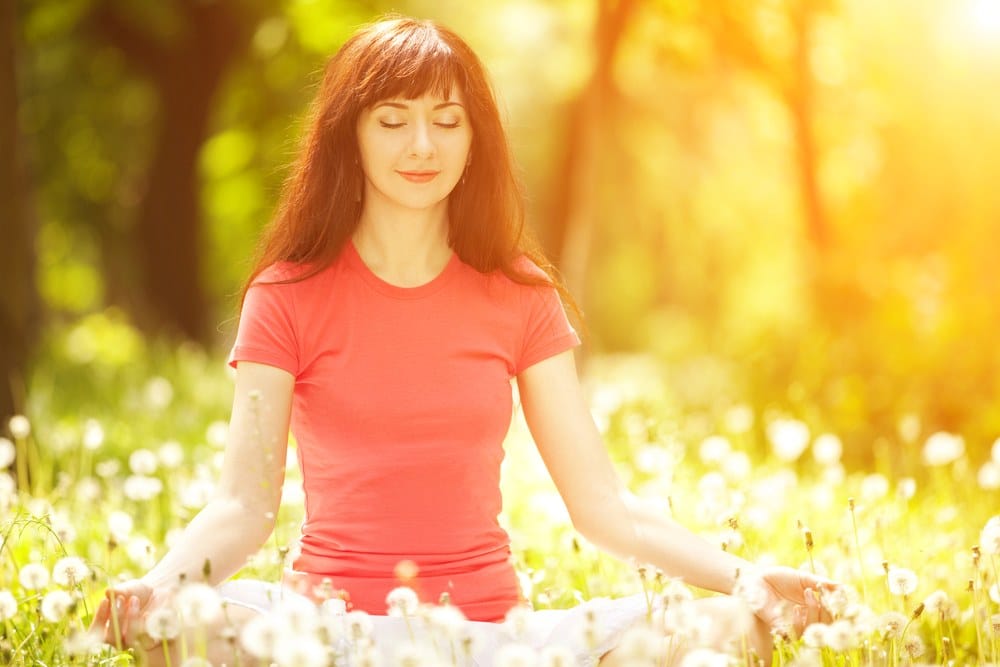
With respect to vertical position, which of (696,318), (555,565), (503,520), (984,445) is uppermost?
(696,318)

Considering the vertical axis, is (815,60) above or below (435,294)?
above

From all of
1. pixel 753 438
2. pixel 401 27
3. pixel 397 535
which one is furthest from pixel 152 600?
pixel 753 438

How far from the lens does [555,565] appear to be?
4129 millimetres

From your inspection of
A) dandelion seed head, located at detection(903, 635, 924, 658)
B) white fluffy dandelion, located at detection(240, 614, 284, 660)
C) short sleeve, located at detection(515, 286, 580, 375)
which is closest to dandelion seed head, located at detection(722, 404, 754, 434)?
short sleeve, located at detection(515, 286, 580, 375)

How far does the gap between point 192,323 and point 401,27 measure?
12.1 meters

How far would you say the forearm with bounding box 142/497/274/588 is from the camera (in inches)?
105

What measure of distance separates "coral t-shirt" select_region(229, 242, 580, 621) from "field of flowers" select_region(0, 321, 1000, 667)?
0.68ft

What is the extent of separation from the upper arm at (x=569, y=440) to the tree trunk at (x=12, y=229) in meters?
4.29

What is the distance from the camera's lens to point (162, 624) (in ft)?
7.79

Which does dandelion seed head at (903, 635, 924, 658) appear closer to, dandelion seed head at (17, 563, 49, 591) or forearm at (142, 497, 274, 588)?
forearm at (142, 497, 274, 588)

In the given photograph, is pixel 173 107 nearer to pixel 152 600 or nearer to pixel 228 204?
pixel 228 204

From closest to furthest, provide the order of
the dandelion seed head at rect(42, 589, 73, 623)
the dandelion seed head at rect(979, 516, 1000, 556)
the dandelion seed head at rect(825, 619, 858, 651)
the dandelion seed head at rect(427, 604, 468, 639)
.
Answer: the dandelion seed head at rect(427, 604, 468, 639)
the dandelion seed head at rect(825, 619, 858, 651)
the dandelion seed head at rect(42, 589, 73, 623)
the dandelion seed head at rect(979, 516, 1000, 556)

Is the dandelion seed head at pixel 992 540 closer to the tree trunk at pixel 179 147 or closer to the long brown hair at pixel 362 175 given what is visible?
the long brown hair at pixel 362 175

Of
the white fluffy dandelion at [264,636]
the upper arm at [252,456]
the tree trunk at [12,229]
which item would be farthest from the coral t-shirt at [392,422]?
the tree trunk at [12,229]
